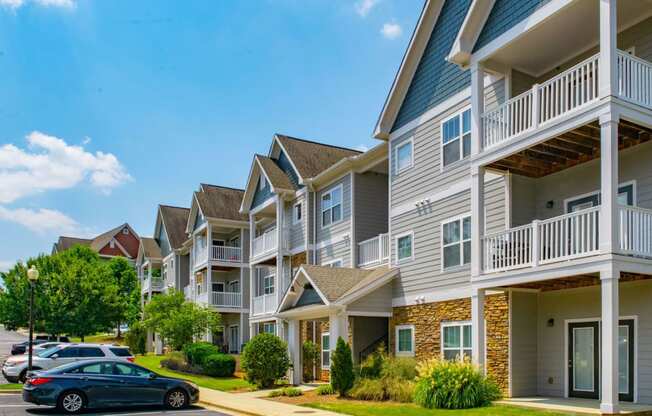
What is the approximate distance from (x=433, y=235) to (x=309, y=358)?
914 cm

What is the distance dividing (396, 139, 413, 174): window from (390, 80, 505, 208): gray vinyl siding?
5.9 inches

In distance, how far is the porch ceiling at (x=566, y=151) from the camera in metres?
15.8

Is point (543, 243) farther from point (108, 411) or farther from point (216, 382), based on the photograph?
point (216, 382)

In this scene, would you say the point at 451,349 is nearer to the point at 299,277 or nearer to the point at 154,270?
the point at 299,277

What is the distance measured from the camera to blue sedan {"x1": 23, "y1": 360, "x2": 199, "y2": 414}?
17.4 meters

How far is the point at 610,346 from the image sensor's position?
13.6 meters

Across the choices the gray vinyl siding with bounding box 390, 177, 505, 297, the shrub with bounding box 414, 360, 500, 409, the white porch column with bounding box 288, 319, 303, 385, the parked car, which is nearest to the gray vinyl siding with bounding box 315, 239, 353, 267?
the white porch column with bounding box 288, 319, 303, 385

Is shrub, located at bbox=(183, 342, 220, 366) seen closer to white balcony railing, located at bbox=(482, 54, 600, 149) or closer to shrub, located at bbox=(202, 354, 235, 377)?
shrub, located at bbox=(202, 354, 235, 377)

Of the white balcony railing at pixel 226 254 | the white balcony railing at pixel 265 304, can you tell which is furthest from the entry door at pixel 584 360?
the white balcony railing at pixel 226 254

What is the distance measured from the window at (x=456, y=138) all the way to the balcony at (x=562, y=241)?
3.78 metres

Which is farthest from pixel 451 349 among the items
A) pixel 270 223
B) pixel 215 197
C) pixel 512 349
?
pixel 215 197

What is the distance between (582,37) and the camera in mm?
17250

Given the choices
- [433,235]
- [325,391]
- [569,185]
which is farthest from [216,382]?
[569,185]

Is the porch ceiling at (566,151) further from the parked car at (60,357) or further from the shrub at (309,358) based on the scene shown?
the parked car at (60,357)
